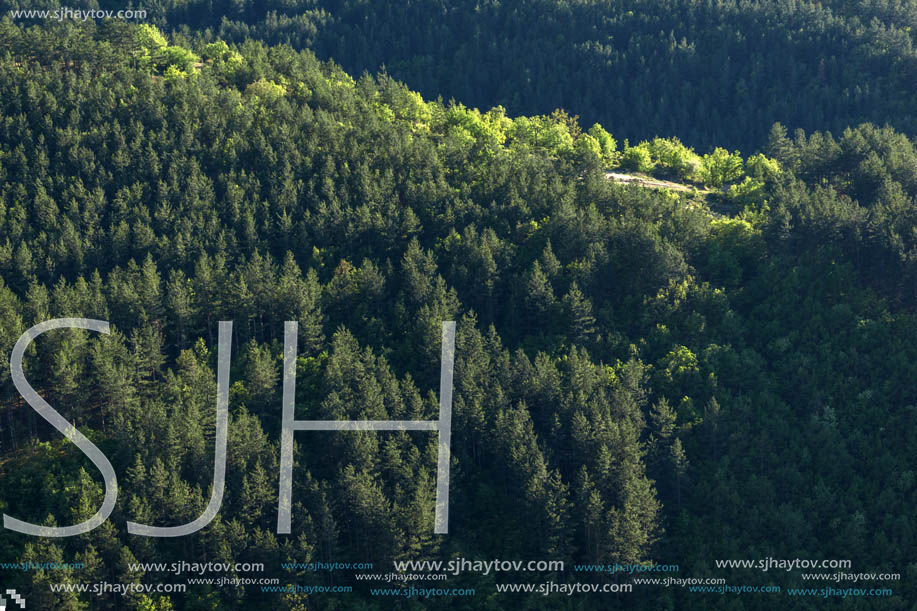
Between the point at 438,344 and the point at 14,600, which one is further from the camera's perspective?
the point at 438,344

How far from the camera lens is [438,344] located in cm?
14188

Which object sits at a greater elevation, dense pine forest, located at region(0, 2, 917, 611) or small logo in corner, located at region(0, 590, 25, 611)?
dense pine forest, located at region(0, 2, 917, 611)

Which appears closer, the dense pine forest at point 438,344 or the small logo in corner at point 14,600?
the small logo in corner at point 14,600

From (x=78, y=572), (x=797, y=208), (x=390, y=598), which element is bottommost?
(x=390, y=598)

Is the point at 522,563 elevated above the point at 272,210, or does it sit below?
below

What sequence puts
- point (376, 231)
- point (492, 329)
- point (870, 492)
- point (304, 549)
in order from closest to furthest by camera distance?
point (304, 549)
point (870, 492)
point (492, 329)
point (376, 231)

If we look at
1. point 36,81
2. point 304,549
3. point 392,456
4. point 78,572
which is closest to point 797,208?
point 392,456

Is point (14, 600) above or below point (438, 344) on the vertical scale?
below

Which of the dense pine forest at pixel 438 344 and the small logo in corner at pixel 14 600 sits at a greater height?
the dense pine forest at pixel 438 344

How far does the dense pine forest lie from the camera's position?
12412cm

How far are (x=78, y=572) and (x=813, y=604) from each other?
240ft

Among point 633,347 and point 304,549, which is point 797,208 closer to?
point 633,347

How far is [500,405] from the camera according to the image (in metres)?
135

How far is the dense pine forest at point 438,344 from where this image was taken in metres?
124
